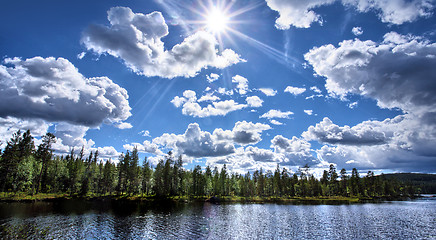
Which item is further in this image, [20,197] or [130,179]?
[130,179]

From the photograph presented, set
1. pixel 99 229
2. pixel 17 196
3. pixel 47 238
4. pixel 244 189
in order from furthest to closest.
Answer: pixel 244 189
pixel 17 196
pixel 99 229
pixel 47 238

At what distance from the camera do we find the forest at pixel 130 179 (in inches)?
3807

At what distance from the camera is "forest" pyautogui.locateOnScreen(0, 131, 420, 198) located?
96688mm

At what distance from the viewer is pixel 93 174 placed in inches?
5039

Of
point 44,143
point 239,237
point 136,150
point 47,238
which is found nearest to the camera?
point 47,238

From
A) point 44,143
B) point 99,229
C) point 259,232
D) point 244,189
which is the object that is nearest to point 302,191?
point 244,189

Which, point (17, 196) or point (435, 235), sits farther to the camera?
point (17, 196)

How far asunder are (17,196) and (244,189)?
126261mm

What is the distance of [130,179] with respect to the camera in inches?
4653

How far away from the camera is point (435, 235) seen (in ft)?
144

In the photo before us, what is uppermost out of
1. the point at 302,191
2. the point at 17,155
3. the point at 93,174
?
the point at 17,155

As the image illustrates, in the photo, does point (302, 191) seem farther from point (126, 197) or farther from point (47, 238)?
point (47, 238)

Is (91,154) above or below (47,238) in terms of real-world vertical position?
above

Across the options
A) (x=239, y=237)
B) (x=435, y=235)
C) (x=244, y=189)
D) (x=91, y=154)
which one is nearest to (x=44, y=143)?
(x=91, y=154)
